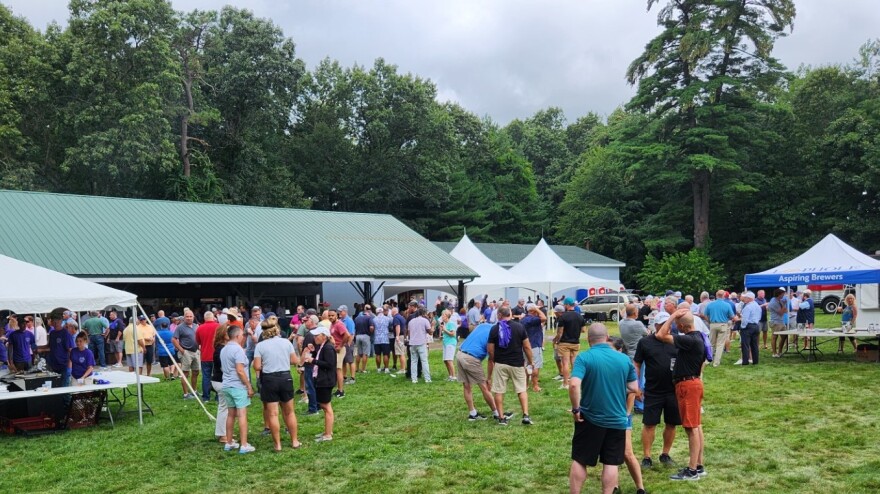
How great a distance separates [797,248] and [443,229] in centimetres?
2317

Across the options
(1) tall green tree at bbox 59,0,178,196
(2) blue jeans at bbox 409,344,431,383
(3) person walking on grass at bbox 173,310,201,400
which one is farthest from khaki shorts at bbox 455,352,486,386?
(1) tall green tree at bbox 59,0,178,196

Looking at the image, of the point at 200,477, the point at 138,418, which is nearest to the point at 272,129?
the point at 138,418

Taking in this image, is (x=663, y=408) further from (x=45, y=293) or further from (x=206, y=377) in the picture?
(x=45, y=293)

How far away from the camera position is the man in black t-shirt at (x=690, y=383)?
21.9ft

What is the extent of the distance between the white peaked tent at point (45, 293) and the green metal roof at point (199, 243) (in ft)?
25.6

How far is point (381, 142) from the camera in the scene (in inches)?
1930

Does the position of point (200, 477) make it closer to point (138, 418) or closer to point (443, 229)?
point (138, 418)

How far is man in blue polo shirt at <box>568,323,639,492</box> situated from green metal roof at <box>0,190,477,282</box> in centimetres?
1569

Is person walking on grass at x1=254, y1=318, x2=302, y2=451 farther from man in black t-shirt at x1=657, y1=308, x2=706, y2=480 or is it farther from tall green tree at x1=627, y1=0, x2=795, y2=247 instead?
tall green tree at x1=627, y1=0, x2=795, y2=247

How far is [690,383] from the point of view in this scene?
22.1 feet

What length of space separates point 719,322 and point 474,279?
1236 centimetres

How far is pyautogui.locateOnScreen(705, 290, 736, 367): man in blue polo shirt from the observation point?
15.0m

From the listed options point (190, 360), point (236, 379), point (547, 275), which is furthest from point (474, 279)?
point (236, 379)

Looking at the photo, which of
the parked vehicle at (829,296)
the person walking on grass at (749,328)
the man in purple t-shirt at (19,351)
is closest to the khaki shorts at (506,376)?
the person walking on grass at (749,328)
